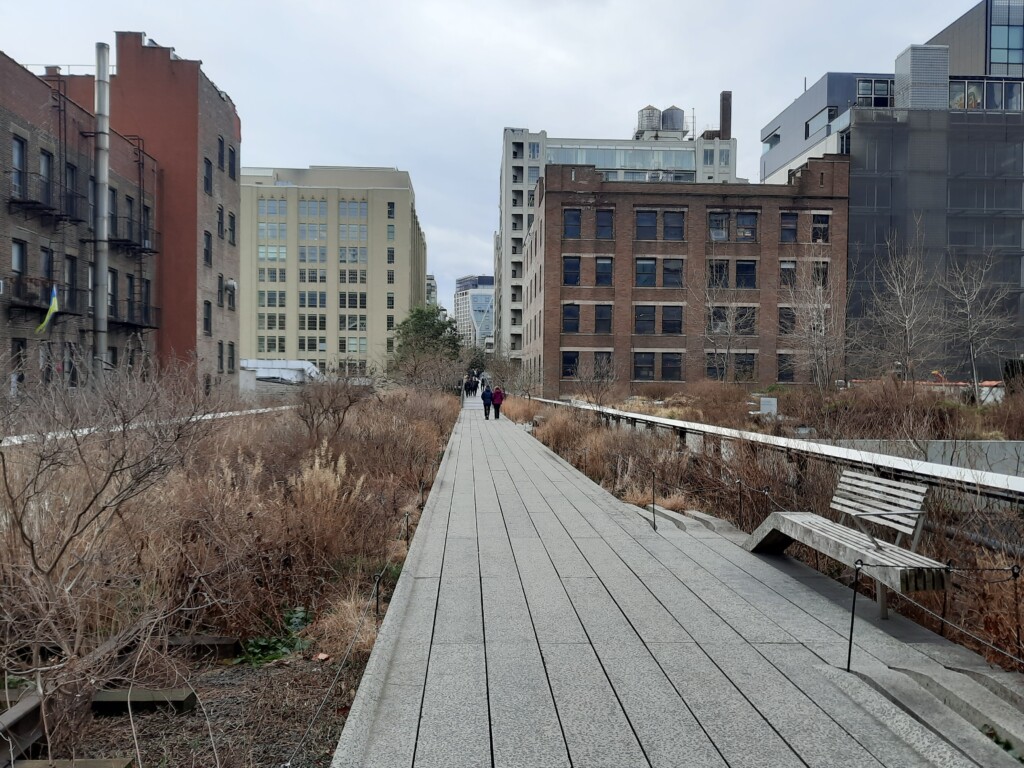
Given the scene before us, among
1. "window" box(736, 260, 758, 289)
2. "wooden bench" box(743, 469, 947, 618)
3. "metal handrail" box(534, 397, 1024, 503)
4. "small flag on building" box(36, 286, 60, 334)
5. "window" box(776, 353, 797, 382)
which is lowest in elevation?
"wooden bench" box(743, 469, 947, 618)

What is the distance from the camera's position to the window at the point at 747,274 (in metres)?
52.4

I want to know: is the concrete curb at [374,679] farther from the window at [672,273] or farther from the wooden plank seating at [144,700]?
the window at [672,273]

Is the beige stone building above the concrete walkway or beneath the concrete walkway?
above

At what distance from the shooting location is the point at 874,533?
21.1 feet

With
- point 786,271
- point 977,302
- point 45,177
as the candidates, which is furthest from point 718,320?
point 45,177

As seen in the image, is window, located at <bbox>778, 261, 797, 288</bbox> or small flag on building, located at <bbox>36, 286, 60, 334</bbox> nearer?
small flag on building, located at <bbox>36, 286, 60, 334</bbox>

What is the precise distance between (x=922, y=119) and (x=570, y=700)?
2311 inches

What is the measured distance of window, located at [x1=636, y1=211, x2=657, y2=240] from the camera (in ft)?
172

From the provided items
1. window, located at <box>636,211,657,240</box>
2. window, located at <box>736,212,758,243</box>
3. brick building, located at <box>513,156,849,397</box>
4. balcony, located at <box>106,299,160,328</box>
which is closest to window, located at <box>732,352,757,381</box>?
brick building, located at <box>513,156,849,397</box>

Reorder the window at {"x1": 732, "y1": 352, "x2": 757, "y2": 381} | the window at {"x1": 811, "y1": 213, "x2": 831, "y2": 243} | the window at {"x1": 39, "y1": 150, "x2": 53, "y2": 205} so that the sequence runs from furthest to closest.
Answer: the window at {"x1": 811, "y1": 213, "x2": 831, "y2": 243}, the window at {"x1": 732, "y1": 352, "x2": 757, "y2": 381}, the window at {"x1": 39, "y1": 150, "x2": 53, "y2": 205}

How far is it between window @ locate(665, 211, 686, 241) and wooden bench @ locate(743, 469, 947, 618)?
48.1 m

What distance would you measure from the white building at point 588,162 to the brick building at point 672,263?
133 feet

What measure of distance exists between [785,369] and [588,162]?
5372cm

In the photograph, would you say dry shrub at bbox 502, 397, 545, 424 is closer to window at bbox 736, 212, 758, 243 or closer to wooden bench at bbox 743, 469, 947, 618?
wooden bench at bbox 743, 469, 947, 618
